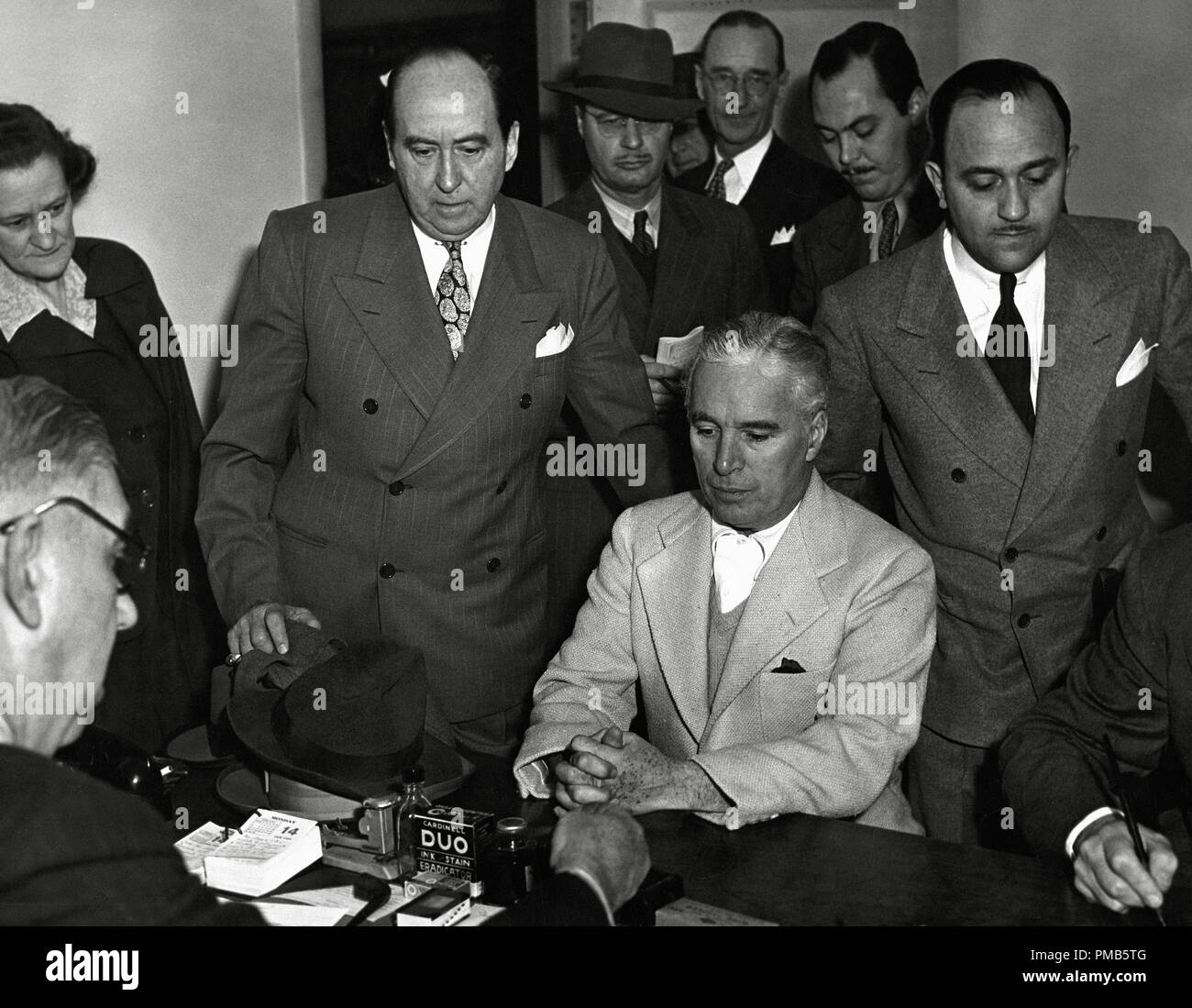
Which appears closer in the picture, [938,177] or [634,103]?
[938,177]

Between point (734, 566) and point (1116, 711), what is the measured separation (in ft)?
2.54

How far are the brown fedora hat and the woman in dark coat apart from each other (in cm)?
133

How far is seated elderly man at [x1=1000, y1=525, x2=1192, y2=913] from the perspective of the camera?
2.23m

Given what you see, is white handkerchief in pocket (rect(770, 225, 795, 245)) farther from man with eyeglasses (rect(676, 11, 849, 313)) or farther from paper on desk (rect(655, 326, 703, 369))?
paper on desk (rect(655, 326, 703, 369))

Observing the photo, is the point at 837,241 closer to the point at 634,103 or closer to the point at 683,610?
the point at 634,103

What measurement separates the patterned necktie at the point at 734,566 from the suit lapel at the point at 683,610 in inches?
1.0

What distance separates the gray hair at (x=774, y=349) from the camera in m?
2.71

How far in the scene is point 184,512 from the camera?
3.74 m

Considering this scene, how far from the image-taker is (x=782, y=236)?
4602 mm

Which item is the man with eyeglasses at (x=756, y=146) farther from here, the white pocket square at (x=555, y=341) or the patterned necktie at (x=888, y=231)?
the white pocket square at (x=555, y=341)

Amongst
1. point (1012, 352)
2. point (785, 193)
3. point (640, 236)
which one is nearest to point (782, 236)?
point (785, 193)

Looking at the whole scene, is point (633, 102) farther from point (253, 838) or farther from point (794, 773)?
point (253, 838)

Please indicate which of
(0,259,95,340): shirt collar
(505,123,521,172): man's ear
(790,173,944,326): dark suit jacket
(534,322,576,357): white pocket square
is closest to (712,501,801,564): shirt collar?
(534,322,576,357): white pocket square
